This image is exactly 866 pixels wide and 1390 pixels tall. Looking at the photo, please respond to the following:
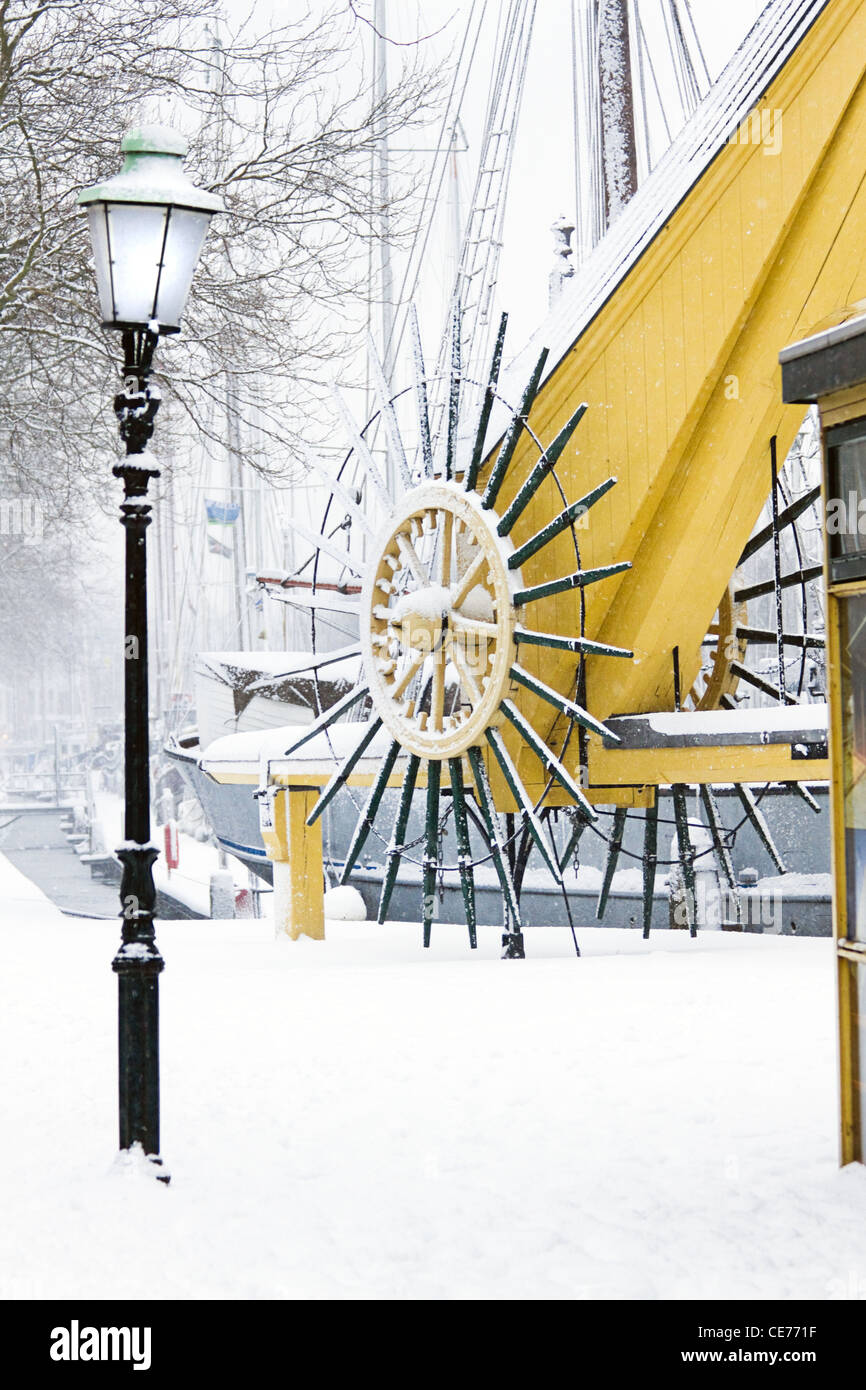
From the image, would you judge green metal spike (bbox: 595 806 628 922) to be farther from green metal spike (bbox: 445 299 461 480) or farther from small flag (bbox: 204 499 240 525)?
small flag (bbox: 204 499 240 525)

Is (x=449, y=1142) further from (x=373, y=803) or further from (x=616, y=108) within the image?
(x=616, y=108)

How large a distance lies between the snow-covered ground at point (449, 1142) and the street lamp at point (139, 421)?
36 cm

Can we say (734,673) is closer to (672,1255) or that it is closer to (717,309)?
(717,309)

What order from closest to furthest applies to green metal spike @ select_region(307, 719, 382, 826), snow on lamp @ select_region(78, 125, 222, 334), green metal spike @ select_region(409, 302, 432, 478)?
snow on lamp @ select_region(78, 125, 222, 334), green metal spike @ select_region(409, 302, 432, 478), green metal spike @ select_region(307, 719, 382, 826)

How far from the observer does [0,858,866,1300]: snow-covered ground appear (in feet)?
14.3

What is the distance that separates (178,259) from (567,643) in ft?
16.4

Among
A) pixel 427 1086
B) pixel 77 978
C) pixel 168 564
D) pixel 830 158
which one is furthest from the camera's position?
pixel 168 564

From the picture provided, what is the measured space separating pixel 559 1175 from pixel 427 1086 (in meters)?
1.48

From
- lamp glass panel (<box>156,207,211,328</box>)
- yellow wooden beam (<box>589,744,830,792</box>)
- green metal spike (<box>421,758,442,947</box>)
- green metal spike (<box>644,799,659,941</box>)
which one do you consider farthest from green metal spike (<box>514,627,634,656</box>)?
lamp glass panel (<box>156,207,211,328</box>)

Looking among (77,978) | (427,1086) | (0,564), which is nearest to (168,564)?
Answer: (0,564)

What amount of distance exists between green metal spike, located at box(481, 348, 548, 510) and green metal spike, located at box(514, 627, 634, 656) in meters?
0.90

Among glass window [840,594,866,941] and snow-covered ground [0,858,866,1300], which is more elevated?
glass window [840,594,866,941]

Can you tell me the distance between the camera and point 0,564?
32.2 meters
